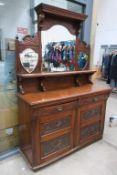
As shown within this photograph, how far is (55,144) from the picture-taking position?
68.2 inches

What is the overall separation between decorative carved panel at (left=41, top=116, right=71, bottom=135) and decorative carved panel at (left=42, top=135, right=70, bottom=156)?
14cm

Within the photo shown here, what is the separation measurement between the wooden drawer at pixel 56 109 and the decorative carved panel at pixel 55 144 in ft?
1.14

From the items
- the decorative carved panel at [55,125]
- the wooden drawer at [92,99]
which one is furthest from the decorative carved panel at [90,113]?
the decorative carved panel at [55,125]

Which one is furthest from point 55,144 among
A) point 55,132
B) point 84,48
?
point 84,48

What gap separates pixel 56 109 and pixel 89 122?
649 millimetres

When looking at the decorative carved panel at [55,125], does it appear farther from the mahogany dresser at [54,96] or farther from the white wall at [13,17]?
the white wall at [13,17]

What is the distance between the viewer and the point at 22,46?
65.8 inches

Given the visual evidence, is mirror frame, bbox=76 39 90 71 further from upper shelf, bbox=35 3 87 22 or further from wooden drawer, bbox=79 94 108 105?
wooden drawer, bbox=79 94 108 105

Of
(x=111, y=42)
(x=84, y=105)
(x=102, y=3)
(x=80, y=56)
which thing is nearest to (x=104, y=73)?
(x=111, y=42)

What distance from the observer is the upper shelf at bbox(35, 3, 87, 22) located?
5.40 ft

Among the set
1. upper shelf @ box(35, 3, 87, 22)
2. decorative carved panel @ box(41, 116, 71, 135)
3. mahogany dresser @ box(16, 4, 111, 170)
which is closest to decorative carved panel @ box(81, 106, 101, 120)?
mahogany dresser @ box(16, 4, 111, 170)

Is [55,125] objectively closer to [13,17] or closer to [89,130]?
[89,130]

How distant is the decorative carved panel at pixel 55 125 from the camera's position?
5.23 feet

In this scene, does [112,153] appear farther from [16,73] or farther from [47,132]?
[16,73]
